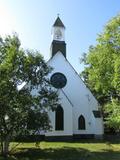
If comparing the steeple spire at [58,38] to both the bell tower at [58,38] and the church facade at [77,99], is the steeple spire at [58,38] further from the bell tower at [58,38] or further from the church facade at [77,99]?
the church facade at [77,99]

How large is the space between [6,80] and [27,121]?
3.20 metres

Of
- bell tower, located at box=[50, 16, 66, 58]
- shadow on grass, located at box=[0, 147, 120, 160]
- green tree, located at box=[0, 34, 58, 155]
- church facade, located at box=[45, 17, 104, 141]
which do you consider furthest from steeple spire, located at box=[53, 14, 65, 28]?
shadow on grass, located at box=[0, 147, 120, 160]

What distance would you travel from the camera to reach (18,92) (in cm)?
1975

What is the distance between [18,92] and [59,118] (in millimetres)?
13814

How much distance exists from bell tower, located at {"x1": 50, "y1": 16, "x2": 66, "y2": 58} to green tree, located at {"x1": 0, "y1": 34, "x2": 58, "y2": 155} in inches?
685

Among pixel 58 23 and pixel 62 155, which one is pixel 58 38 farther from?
pixel 62 155

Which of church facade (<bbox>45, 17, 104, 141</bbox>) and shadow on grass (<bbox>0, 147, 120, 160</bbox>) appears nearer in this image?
shadow on grass (<bbox>0, 147, 120, 160</bbox>)

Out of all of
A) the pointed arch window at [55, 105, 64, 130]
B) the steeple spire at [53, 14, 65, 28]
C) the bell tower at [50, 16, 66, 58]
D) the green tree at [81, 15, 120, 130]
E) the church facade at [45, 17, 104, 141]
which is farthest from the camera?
the steeple spire at [53, 14, 65, 28]

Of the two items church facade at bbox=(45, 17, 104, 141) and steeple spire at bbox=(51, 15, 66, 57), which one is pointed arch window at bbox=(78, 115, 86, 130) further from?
steeple spire at bbox=(51, 15, 66, 57)

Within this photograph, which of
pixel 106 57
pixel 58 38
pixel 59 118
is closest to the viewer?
pixel 106 57

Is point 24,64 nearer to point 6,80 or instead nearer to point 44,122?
point 6,80

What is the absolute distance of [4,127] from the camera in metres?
19.9

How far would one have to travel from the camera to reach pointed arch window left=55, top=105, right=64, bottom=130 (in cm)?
3247

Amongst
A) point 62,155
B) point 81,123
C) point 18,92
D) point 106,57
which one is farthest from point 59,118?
point 18,92
